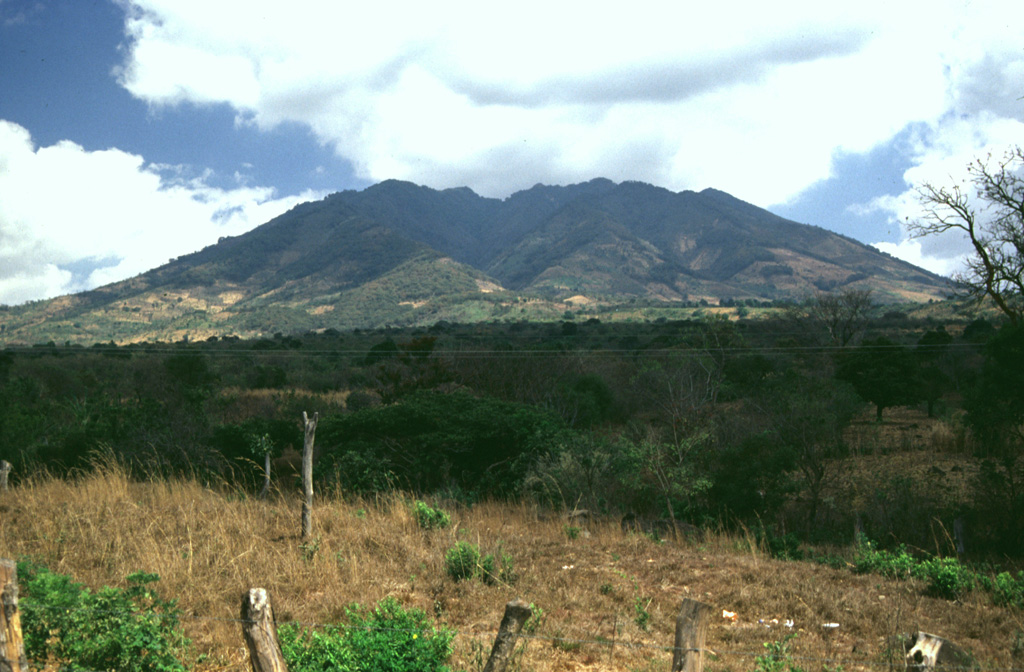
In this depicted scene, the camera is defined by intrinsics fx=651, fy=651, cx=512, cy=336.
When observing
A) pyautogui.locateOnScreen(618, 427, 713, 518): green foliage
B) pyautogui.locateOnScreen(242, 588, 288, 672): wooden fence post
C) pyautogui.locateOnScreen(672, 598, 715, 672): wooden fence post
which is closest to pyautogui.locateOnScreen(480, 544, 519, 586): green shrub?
pyautogui.locateOnScreen(672, 598, 715, 672): wooden fence post

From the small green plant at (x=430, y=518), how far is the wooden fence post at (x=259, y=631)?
5414 mm

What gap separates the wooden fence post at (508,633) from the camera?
4094 millimetres

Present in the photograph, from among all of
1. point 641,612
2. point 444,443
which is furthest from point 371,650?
point 444,443

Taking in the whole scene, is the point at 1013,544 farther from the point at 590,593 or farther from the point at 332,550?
the point at 332,550

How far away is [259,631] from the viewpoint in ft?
12.8

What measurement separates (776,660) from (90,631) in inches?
214

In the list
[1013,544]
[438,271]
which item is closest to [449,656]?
[1013,544]

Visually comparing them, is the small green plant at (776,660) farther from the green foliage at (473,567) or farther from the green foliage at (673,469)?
the green foliage at (673,469)

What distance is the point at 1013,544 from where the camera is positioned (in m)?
14.5

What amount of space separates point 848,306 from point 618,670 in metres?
54.2

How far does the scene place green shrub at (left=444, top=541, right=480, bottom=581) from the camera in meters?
7.66

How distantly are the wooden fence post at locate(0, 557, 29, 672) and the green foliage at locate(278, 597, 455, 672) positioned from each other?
5.68 feet

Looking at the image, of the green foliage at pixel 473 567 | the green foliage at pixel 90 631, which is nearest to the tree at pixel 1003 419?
the green foliage at pixel 473 567

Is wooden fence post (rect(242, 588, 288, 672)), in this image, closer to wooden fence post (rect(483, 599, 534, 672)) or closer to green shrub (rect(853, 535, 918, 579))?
wooden fence post (rect(483, 599, 534, 672))
